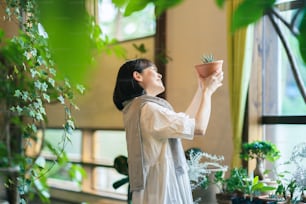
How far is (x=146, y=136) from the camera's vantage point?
5.53ft

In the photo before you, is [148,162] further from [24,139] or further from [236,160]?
[24,139]

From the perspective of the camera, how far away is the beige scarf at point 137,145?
1691 mm

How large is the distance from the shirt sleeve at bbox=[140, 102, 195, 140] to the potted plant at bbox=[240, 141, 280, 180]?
786mm

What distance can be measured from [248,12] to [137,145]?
1.46 m

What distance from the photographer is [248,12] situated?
0.81 ft

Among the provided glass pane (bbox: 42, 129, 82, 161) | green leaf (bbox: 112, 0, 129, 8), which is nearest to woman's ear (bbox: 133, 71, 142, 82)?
glass pane (bbox: 42, 129, 82, 161)

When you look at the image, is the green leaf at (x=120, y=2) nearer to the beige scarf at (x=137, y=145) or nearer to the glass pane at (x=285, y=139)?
the beige scarf at (x=137, y=145)

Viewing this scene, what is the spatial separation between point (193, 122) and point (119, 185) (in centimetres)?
118

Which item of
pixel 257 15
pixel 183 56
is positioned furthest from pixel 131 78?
pixel 257 15

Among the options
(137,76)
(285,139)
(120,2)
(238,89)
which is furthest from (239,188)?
(120,2)

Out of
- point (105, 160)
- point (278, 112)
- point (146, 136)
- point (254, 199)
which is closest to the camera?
point (146, 136)

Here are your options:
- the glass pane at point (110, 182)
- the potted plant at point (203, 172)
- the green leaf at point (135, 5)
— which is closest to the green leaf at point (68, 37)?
the green leaf at point (135, 5)

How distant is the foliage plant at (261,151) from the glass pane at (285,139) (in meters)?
0.05

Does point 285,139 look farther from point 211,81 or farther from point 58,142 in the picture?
point 58,142
